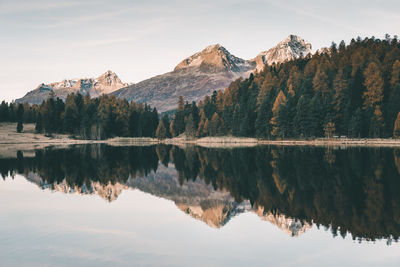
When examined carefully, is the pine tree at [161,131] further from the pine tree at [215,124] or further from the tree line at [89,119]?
the pine tree at [215,124]

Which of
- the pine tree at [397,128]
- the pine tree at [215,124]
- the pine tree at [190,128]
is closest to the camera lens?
the pine tree at [397,128]

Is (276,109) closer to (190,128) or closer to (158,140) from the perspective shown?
(190,128)

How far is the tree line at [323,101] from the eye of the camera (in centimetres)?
12344

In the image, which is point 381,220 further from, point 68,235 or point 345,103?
point 345,103

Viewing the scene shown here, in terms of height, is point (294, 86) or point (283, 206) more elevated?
point (294, 86)

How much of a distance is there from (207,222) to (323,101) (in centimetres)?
12246

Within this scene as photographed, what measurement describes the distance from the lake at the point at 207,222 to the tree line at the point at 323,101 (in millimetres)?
89850

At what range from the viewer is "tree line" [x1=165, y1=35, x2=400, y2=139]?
12344 cm

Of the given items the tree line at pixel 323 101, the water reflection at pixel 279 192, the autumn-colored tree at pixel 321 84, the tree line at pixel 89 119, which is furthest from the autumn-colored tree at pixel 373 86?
the tree line at pixel 89 119

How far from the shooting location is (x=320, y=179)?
121ft

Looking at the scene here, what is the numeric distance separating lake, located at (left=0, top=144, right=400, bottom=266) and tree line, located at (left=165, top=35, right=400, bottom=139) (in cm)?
8985

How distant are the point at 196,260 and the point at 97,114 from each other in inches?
6906

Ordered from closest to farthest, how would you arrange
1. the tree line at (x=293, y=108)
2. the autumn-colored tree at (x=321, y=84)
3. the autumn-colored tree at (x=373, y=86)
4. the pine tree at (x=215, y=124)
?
1. the tree line at (x=293, y=108)
2. the autumn-colored tree at (x=373, y=86)
3. the autumn-colored tree at (x=321, y=84)
4. the pine tree at (x=215, y=124)

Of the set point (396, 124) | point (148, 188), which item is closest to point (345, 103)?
point (396, 124)
